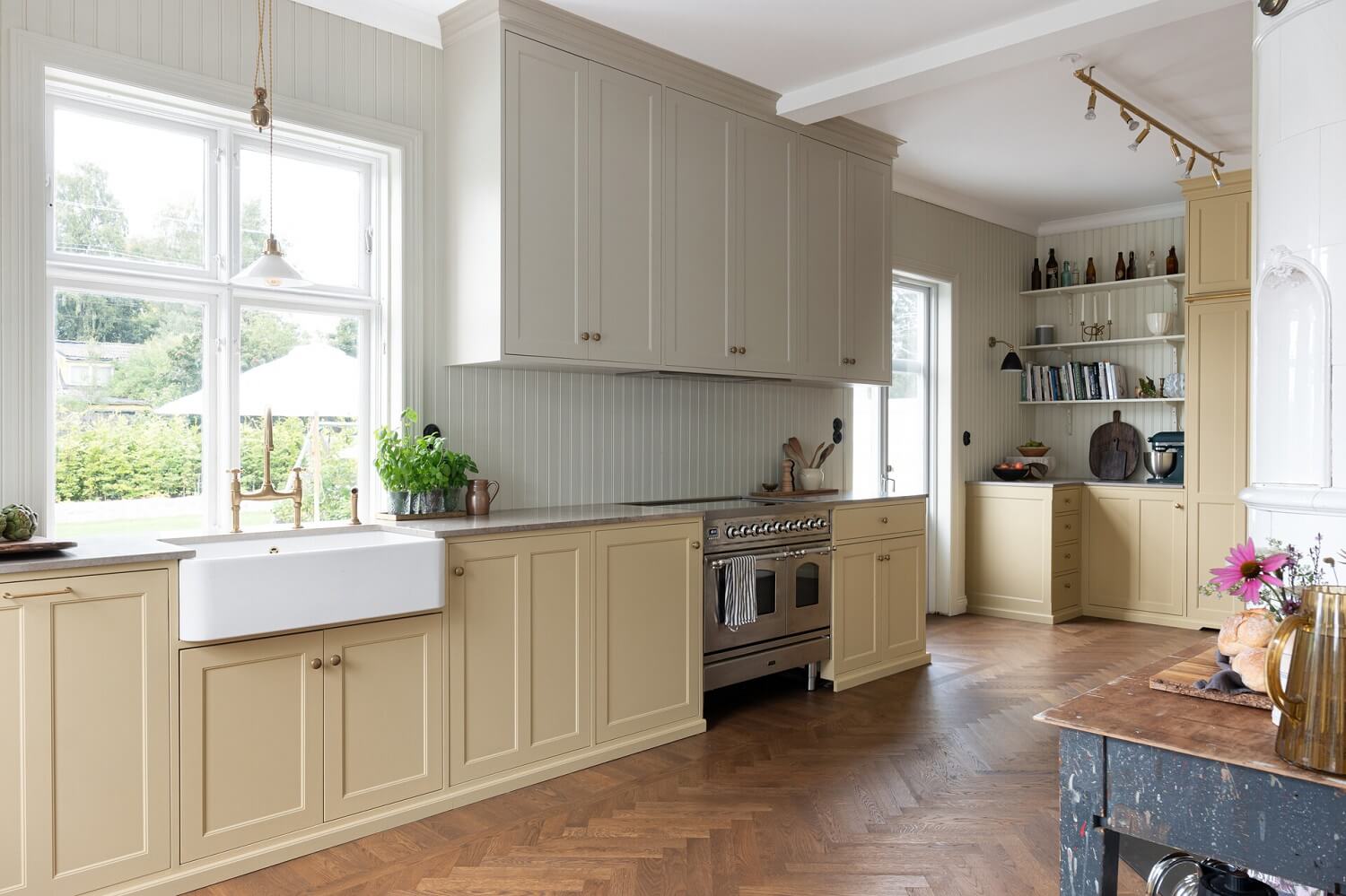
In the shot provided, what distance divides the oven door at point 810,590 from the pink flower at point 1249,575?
2.80m

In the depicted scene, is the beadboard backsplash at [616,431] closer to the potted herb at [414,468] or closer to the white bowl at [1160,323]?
the potted herb at [414,468]

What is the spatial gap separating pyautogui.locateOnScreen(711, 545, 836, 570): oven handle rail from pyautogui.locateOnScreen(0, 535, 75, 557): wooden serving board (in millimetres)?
2364

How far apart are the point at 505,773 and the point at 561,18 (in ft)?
9.20

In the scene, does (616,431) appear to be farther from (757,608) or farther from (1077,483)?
(1077,483)

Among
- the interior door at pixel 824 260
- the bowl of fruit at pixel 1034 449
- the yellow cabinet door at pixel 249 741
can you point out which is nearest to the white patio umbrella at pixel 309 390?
the yellow cabinet door at pixel 249 741

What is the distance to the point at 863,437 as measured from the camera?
6.16 m

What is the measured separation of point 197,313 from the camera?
3.23 meters

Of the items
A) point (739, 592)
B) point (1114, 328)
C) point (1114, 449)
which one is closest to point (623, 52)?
point (739, 592)

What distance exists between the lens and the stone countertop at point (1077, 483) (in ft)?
20.6

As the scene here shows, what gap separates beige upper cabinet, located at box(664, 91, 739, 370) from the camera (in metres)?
4.08

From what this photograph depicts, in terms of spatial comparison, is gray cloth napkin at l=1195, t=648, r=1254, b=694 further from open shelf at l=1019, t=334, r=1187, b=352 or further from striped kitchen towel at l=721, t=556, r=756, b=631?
open shelf at l=1019, t=334, r=1187, b=352

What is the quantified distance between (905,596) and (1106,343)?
9.47 feet

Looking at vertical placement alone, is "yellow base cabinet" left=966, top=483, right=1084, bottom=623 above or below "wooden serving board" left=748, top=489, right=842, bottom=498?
below

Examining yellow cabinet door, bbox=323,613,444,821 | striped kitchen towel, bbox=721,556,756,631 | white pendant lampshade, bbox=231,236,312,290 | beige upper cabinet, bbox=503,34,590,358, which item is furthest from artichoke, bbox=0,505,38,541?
striped kitchen towel, bbox=721,556,756,631
